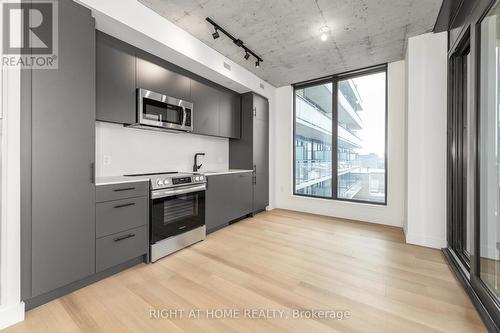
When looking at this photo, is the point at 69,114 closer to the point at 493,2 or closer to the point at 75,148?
the point at 75,148

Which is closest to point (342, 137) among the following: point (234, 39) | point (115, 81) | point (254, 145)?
point (254, 145)

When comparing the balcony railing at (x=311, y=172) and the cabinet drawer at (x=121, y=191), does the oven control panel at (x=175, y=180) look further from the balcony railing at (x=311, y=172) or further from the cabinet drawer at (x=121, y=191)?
the balcony railing at (x=311, y=172)

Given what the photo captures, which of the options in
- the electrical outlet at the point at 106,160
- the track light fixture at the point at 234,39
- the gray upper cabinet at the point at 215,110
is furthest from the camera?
the gray upper cabinet at the point at 215,110

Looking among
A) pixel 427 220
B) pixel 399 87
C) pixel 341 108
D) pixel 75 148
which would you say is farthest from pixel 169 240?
pixel 399 87

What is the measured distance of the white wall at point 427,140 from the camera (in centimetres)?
266

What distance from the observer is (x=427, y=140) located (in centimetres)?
275

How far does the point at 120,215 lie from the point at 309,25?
3066mm

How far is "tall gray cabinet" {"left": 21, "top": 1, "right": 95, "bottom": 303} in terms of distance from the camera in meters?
1.52

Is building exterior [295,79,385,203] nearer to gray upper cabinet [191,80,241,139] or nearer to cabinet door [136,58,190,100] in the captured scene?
gray upper cabinet [191,80,241,139]

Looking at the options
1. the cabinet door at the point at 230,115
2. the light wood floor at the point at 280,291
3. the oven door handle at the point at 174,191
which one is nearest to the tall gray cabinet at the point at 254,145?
the cabinet door at the point at 230,115

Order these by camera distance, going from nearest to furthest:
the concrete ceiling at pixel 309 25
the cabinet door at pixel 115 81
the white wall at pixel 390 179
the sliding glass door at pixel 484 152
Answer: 1. the sliding glass door at pixel 484 152
2. the cabinet door at pixel 115 81
3. the concrete ceiling at pixel 309 25
4. the white wall at pixel 390 179

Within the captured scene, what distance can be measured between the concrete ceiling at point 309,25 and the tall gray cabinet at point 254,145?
0.85 m

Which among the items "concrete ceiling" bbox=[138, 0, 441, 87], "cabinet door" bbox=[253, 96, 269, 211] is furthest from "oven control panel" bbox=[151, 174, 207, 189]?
"concrete ceiling" bbox=[138, 0, 441, 87]

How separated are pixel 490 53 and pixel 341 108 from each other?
249 centimetres
